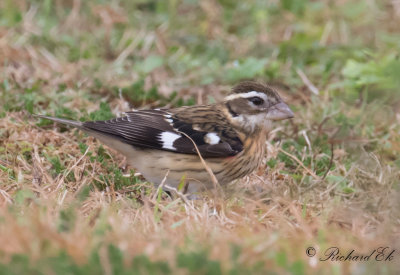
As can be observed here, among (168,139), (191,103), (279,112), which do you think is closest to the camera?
(168,139)

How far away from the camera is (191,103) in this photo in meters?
7.44

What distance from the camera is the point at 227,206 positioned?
5.02 m

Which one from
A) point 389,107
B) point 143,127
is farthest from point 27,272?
point 389,107

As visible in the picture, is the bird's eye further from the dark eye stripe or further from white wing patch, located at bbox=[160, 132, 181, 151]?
white wing patch, located at bbox=[160, 132, 181, 151]

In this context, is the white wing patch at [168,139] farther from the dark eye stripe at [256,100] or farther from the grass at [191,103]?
the dark eye stripe at [256,100]

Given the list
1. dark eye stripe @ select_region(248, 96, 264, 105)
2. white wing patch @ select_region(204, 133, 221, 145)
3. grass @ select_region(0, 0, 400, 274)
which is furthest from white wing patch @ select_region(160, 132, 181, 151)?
dark eye stripe @ select_region(248, 96, 264, 105)

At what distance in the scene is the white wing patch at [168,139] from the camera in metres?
5.45

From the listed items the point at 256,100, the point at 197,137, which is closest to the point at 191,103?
the point at 256,100

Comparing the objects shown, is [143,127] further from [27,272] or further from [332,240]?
[27,272]

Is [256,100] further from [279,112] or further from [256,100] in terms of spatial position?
[279,112]

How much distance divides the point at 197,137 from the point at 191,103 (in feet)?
6.33

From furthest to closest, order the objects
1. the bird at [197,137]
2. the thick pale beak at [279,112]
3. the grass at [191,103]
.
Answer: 1. the thick pale beak at [279,112]
2. the bird at [197,137]
3. the grass at [191,103]

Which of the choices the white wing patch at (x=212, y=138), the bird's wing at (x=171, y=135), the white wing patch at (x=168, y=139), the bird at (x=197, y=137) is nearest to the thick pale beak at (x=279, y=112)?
the bird at (x=197, y=137)

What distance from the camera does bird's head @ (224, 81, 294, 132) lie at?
5.76 meters
